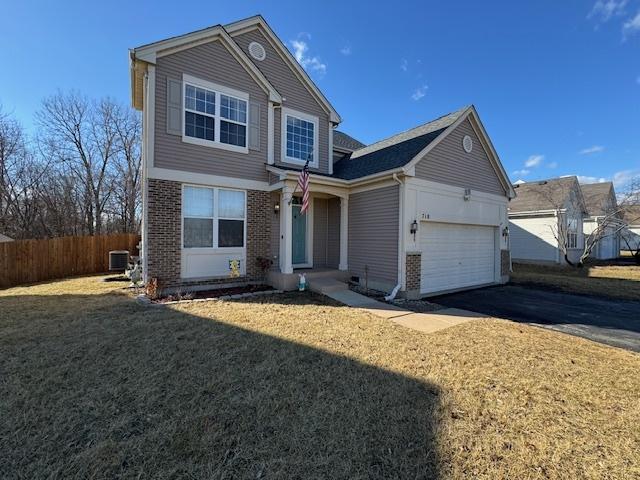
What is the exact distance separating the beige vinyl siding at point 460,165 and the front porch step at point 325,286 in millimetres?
4220

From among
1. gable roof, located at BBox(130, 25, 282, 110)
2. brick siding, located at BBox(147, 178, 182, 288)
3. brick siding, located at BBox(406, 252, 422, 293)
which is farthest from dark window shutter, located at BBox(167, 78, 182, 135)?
brick siding, located at BBox(406, 252, 422, 293)

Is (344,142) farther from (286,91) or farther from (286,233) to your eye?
(286,233)

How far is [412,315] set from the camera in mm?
6879

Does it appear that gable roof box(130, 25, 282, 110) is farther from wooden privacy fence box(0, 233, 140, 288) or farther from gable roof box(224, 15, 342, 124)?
wooden privacy fence box(0, 233, 140, 288)

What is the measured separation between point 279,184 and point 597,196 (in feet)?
101

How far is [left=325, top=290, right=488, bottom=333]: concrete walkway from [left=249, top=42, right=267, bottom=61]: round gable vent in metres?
9.04

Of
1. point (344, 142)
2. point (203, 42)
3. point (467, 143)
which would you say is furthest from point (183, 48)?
point (467, 143)

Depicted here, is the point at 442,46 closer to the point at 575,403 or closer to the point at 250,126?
the point at 250,126

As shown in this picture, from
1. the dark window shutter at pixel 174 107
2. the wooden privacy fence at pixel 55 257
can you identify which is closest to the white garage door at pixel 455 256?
the dark window shutter at pixel 174 107

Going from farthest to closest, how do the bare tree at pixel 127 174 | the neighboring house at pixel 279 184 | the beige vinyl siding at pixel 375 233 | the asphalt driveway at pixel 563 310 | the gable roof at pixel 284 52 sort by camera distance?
the bare tree at pixel 127 174 → the gable roof at pixel 284 52 → the beige vinyl siding at pixel 375 233 → the neighboring house at pixel 279 184 → the asphalt driveway at pixel 563 310

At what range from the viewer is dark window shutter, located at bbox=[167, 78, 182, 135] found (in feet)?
27.5

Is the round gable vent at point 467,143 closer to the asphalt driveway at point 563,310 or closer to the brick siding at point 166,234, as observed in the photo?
the asphalt driveway at point 563,310

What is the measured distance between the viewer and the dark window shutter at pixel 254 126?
32.0 ft

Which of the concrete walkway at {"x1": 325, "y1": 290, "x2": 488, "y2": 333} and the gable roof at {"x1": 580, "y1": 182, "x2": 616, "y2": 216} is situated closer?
the concrete walkway at {"x1": 325, "y1": 290, "x2": 488, "y2": 333}
